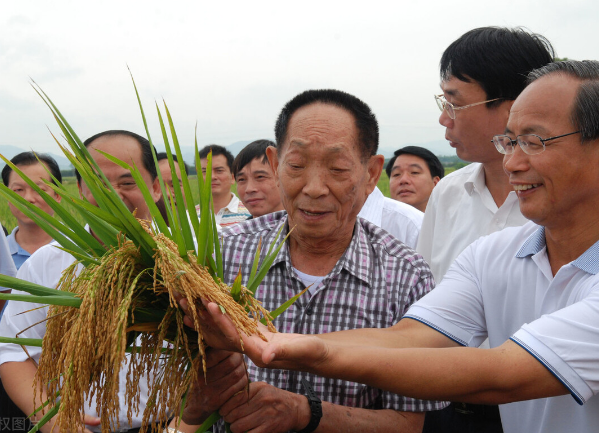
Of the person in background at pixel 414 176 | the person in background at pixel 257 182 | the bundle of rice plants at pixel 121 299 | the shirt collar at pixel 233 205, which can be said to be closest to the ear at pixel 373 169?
the bundle of rice plants at pixel 121 299

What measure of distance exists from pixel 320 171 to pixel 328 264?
1.53 ft

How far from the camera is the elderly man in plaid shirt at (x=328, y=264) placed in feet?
7.51

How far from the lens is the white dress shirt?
6.15 ft

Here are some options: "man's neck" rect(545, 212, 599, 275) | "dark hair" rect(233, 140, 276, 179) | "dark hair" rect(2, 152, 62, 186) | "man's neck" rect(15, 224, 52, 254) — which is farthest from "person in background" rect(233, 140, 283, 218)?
"man's neck" rect(545, 212, 599, 275)

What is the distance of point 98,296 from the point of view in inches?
66.9

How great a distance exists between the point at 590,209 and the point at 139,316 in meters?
1.75

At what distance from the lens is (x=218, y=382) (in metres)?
2.07

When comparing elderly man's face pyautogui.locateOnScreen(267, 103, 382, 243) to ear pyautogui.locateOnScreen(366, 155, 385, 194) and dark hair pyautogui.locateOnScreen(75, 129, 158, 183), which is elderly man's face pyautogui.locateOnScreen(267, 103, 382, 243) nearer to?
ear pyautogui.locateOnScreen(366, 155, 385, 194)

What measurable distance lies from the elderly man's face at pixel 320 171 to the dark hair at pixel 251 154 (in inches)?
137

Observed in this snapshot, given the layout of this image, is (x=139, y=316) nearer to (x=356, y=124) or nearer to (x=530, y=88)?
(x=356, y=124)

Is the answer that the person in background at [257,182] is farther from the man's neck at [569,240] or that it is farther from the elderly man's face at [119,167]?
the man's neck at [569,240]

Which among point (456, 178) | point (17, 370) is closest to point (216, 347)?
point (17, 370)

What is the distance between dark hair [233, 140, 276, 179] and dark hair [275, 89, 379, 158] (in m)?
3.34

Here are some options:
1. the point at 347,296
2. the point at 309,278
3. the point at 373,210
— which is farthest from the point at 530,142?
the point at 373,210
